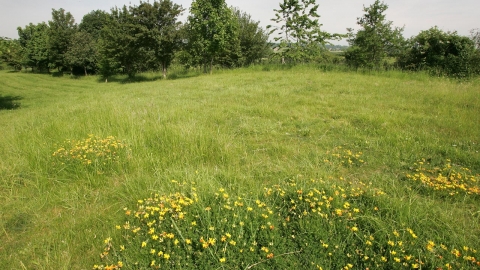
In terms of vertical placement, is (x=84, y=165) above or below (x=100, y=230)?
above

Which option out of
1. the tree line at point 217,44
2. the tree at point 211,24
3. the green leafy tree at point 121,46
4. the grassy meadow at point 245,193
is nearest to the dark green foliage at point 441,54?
the tree line at point 217,44

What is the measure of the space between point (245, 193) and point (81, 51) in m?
33.4

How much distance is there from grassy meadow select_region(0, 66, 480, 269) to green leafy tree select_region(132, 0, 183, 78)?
54.7ft

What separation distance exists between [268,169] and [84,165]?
2740 mm

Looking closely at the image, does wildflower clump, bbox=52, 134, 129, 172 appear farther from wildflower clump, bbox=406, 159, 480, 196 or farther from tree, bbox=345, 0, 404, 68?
tree, bbox=345, 0, 404, 68

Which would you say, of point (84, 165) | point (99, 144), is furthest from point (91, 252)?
point (99, 144)

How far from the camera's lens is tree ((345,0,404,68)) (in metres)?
13.7

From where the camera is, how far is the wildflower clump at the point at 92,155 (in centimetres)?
362

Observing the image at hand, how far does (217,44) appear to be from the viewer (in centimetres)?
1858

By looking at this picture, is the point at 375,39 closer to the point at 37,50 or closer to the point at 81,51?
the point at 81,51

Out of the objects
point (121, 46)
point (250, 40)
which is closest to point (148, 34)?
point (121, 46)

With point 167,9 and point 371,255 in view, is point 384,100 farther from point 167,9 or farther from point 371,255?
point 167,9

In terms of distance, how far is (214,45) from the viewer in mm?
18688

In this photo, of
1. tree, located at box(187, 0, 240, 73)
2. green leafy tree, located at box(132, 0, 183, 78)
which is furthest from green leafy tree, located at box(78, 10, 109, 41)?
tree, located at box(187, 0, 240, 73)
